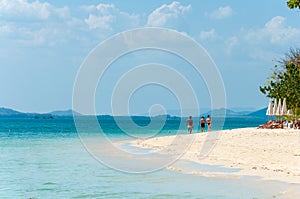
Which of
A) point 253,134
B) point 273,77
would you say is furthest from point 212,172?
point 273,77

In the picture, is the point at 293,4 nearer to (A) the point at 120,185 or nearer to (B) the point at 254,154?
(B) the point at 254,154

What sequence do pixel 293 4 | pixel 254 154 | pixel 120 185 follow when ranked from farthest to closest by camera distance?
pixel 254 154, pixel 293 4, pixel 120 185

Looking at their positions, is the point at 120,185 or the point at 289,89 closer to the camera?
the point at 120,185

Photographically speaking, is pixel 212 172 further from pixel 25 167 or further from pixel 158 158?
pixel 25 167

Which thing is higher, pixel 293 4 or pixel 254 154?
pixel 293 4

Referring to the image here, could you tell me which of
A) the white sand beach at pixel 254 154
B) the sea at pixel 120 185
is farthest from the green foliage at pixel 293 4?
the sea at pixel 120 185

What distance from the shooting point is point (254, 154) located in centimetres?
2377

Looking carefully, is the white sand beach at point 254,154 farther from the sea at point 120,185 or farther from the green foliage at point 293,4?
the green foliage at point 293,4

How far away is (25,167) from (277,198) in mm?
13770

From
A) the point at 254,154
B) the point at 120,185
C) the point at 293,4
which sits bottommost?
the point at 120,185

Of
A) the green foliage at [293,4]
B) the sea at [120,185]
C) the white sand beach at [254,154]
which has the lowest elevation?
the sea at [120,185]

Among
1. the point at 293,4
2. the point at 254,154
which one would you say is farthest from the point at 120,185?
the point at 293,4

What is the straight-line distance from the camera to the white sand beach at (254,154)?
18609 mm

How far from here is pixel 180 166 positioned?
22.0 metres
